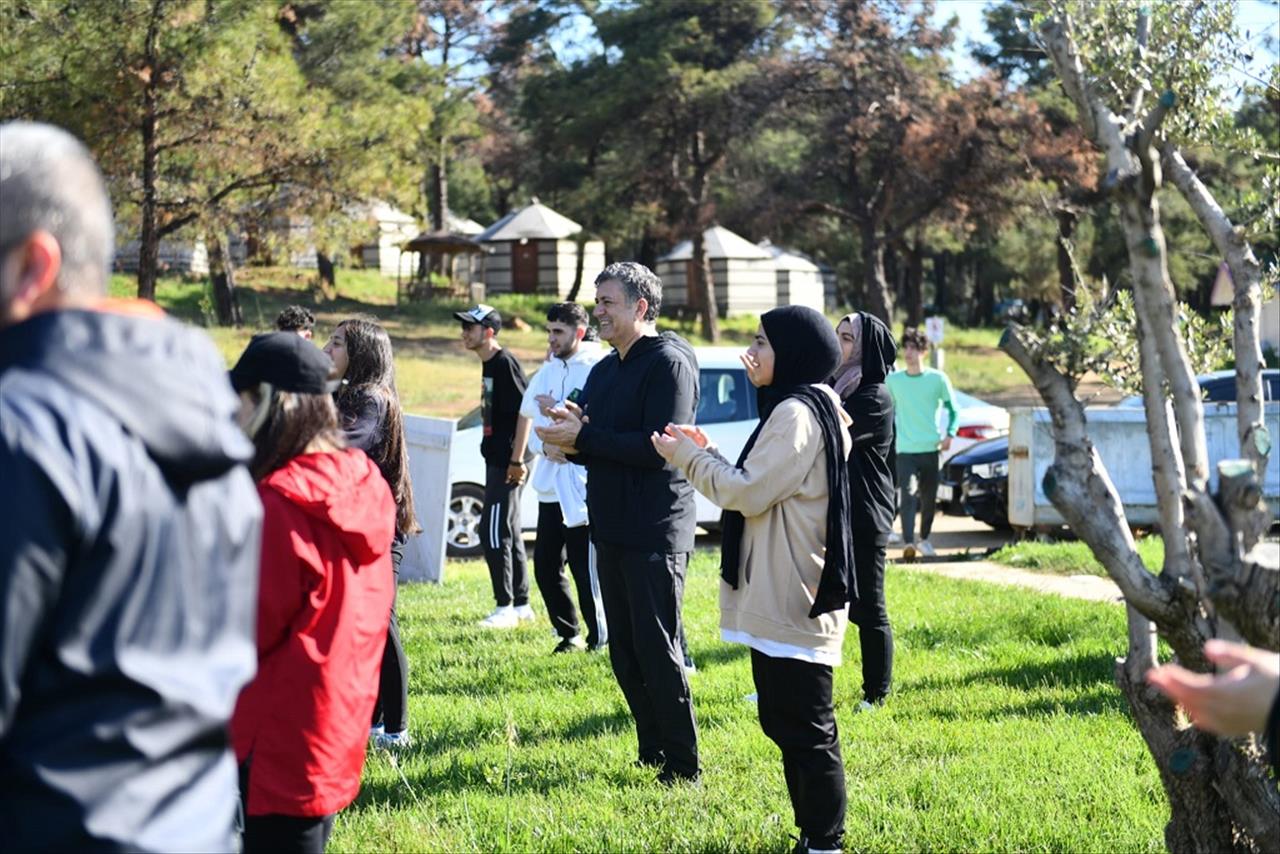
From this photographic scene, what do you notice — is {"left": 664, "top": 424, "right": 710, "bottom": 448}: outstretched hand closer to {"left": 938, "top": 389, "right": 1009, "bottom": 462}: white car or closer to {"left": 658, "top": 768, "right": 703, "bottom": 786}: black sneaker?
{"left": 658, "top": 768, "right": 703, "bottom": 786}: black sneaker

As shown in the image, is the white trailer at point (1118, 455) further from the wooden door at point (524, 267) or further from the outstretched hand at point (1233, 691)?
the wooden door at point (524, 267)

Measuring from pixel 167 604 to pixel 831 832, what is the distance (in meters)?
3.11

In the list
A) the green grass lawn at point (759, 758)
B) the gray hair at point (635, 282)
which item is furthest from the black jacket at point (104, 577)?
the gray hair at point (635, 282)

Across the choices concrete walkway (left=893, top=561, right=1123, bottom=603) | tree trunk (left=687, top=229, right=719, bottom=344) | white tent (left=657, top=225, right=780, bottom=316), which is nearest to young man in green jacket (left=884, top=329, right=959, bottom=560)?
concrete walkway (left=893, top=561, right=1123, bottom=603)

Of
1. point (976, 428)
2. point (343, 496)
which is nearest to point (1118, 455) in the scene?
point (976, 428)

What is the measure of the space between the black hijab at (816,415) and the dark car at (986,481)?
Answer: 960cm

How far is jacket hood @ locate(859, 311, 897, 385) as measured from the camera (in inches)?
270

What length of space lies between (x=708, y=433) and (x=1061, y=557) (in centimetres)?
321

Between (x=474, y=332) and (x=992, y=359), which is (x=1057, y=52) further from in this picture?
(x=992, y=359)

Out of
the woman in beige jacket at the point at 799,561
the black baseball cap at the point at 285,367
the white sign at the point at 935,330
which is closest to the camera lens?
the black baseball cap at the point at 285,367

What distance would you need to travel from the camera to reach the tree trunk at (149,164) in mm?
19734

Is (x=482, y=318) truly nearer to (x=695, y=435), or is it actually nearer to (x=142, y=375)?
(x=695, y=435)

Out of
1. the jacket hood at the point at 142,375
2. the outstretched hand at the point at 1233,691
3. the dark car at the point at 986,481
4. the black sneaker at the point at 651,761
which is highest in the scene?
the jacket hood at the point at 142,375

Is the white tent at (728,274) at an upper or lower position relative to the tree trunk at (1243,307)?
upper
